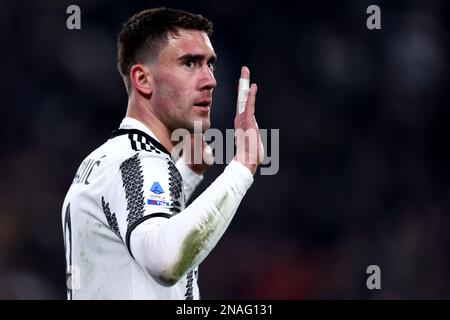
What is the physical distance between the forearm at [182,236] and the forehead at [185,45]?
2.83 feet

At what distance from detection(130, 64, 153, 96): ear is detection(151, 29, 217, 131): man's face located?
0.04m

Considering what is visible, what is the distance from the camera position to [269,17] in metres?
8.88

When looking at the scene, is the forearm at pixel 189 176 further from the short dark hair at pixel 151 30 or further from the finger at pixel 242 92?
the finger at pixel 242 92

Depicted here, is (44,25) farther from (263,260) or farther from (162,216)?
(162,216)

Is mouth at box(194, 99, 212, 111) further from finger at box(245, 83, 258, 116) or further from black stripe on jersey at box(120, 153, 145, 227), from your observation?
black stripe on jersey at box(120, 153, 145, 227)

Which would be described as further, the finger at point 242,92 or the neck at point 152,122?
the neck at point 152,122

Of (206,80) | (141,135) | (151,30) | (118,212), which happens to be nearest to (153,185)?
(118,212)

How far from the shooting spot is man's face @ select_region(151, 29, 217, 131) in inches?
137

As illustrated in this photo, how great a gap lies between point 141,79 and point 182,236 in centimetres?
111

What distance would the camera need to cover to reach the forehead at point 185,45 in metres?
3.49

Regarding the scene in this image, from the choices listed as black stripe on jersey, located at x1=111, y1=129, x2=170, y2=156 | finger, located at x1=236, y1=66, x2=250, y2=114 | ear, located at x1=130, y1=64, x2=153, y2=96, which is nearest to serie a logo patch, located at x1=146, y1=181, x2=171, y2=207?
black stripe on jersey, located at x1=111, y1=129, x2=170, y2=156

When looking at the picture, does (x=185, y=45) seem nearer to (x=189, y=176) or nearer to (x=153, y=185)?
(x=153, y=185)

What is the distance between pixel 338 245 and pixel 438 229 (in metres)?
1.16

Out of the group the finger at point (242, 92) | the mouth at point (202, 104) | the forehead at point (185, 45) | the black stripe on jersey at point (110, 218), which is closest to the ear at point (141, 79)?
the forehead at point (185, 45)
